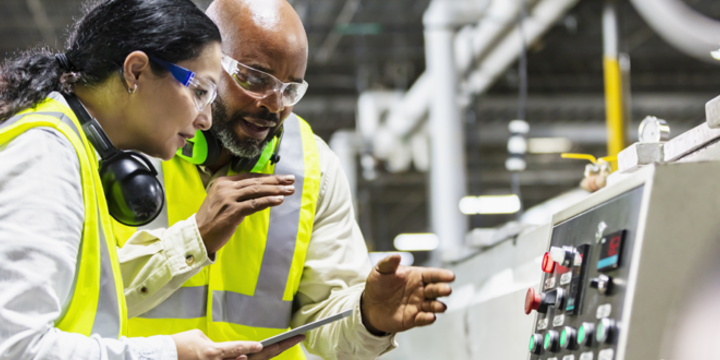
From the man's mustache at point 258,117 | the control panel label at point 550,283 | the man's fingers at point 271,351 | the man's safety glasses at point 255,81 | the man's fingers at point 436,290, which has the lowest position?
the man's fingers at point 271,351

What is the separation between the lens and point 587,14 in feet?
26.7

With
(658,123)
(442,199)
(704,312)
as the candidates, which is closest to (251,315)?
(658,123)

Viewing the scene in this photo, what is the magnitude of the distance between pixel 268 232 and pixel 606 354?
3.85ft

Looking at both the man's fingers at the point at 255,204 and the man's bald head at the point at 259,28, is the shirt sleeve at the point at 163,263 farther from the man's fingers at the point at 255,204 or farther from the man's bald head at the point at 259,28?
the man's bald head at the point at 259,28

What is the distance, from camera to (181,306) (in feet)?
6.25

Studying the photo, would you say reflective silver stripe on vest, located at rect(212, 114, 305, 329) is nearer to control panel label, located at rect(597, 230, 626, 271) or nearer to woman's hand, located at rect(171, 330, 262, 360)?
woman's hand, located at rect(171, 330, 262, 360)

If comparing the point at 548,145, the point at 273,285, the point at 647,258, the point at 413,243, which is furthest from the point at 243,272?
the point at 413,243

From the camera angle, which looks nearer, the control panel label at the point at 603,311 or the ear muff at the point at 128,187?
the control panel label at the point at 603,311

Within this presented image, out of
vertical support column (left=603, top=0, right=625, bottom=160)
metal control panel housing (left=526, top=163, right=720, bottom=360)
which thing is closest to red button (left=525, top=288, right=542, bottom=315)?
metal control panel housing (left=526, top=163, right=720, bottom=360)

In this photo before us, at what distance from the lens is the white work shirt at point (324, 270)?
173 cm

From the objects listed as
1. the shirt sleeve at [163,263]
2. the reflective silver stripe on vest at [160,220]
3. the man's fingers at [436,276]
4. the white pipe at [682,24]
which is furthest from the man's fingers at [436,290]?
the white pipe at [682,24]

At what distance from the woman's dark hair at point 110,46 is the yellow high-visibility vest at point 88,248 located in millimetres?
80

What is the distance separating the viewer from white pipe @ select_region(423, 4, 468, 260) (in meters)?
5.75

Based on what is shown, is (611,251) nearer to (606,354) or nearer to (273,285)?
(606,354)
